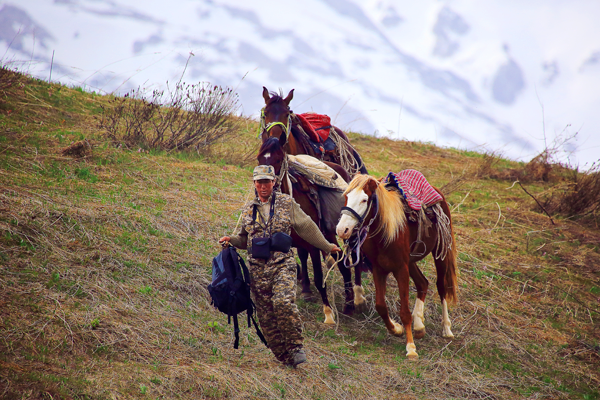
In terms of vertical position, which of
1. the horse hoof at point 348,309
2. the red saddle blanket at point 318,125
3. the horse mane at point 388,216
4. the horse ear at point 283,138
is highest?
the red saddle blanket at point 318,125

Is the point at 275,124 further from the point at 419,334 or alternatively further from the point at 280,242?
the point at 419,334

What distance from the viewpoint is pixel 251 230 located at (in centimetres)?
470

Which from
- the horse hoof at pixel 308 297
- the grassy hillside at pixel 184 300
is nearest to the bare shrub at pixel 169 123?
the grassy hillside at pixel 184 300

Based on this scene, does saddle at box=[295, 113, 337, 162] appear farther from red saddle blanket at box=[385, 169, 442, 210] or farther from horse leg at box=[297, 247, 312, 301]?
horse leg at box=[297, 247, 312, 301]

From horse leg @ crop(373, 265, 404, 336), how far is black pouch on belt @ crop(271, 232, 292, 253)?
4.84 feet

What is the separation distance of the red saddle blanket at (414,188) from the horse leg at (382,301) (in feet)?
3.25

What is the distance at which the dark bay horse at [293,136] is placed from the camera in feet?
19.3

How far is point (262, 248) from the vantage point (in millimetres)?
4512

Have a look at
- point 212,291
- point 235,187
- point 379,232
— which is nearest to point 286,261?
point 212,291

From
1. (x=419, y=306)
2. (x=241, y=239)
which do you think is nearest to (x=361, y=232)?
(x=241, y=239)

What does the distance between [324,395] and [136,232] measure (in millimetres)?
3896

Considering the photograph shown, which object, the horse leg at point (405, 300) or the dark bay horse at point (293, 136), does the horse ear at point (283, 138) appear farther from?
the horse leg at point (405, 300)

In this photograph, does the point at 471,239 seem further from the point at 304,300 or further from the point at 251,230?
the point at 251,230

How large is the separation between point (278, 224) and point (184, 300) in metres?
1.89
